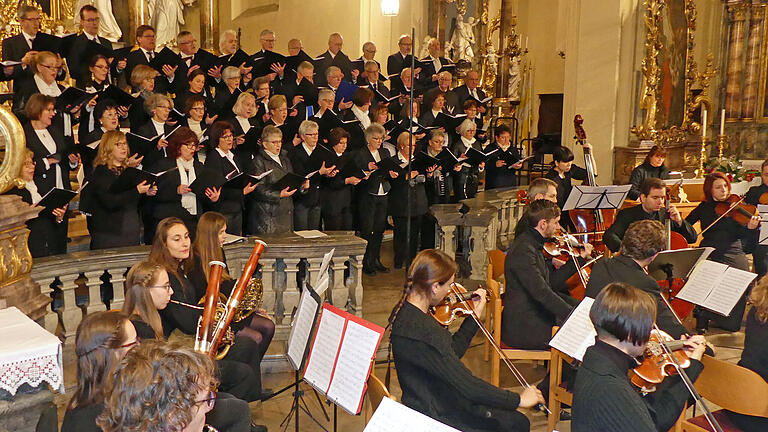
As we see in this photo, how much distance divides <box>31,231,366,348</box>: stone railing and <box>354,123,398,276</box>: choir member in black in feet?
6.44

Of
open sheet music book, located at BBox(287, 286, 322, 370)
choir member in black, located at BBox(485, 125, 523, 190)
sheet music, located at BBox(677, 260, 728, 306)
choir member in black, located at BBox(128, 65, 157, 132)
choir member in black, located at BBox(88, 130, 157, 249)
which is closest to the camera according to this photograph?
open sheet music book, located at BBox(287, 286, 322, 370)

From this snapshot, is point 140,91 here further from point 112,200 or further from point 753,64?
point 753,64

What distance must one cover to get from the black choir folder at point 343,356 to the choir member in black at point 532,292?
5.70ft

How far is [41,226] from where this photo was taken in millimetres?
5965

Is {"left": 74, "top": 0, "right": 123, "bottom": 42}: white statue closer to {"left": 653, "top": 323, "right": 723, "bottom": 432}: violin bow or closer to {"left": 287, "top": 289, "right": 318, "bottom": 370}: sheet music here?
{"left": 287, "top": 289, "right": 318, "bottom": 370}: sheet music

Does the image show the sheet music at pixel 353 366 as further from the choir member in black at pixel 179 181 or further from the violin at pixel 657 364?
the choir member in black at pixel 179 181

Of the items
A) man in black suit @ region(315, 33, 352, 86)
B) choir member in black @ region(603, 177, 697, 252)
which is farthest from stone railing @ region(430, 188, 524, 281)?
man in black suit @ region(315, 33, 352, 86)

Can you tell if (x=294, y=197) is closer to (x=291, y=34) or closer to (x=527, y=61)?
(x=291, y=34)

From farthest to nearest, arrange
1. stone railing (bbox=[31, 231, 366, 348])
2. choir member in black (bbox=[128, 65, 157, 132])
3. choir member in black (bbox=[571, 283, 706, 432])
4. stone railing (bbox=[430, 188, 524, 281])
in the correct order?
stone railing (bbox=[430, 188, 524, 281]) → choir member in black (bbox=[128, 65, 157, 132]) → stone railing (bbox=[31, 231, 366, 348]) → choir member in black (bbox=[571, 283, 706, 432])

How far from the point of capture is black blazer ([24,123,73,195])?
620cm

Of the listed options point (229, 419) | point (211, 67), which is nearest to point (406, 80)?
point (211, 67)

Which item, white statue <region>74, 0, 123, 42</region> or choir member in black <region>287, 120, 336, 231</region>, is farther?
white statue <region>74, 0, 123, 42</region>

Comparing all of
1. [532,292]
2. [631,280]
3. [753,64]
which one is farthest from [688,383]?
[753,64]

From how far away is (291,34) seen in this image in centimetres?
1514
